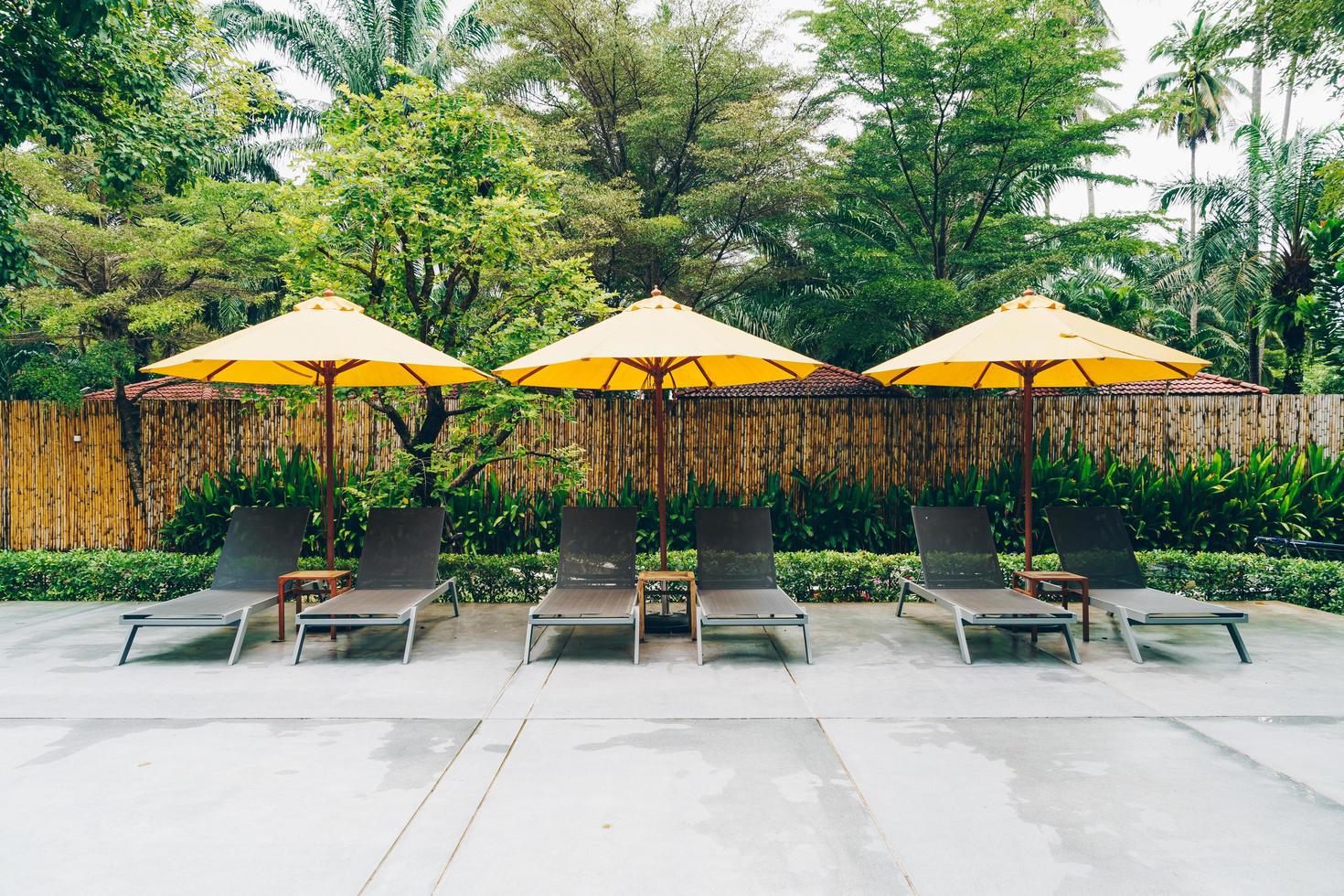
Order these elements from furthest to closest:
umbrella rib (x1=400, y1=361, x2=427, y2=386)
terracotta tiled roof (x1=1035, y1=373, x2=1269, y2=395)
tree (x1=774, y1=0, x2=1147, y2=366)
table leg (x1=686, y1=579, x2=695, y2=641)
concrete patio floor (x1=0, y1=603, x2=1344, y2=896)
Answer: terracotta tiled roof (x1=1035, y1=373, x2=1269, y2=395) < tree (x1=774, y1=0, x2=1147, y2=366) < umbrella rib (x1=400, y1=361, x2=427, y2=386) < table leg (x1=686, y1=579, x2=695, y2=641) < concrete patio floor (x1=0, y1=603, x2=1344, y2=896)

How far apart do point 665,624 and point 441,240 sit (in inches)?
143

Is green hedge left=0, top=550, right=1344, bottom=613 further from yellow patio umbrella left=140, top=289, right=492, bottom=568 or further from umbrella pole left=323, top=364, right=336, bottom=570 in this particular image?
yellow patio umbrella left=140, top=289, right=492, bottom=568

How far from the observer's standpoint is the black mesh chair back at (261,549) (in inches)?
244

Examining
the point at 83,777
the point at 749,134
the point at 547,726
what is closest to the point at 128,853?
the point at 83,777

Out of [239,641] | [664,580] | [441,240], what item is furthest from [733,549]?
[239,641]

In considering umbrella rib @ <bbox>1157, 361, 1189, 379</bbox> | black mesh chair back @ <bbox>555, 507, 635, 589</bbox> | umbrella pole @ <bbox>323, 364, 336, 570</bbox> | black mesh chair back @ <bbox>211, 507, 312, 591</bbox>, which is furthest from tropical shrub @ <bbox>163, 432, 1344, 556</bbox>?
umbrella rib @ <bbox>1157, 361, 1189, 379</bbox>

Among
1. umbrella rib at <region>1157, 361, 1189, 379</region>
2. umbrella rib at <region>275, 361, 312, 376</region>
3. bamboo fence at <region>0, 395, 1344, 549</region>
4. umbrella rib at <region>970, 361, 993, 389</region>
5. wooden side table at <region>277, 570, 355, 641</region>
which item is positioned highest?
umbrella rib at <region>275, 361, 312, 376</region>

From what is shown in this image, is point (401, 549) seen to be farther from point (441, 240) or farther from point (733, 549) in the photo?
point (733, 549)

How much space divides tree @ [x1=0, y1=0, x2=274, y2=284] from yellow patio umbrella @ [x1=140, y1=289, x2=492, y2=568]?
220 centimetres

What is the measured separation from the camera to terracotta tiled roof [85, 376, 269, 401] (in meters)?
8.32

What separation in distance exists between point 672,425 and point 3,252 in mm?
6268

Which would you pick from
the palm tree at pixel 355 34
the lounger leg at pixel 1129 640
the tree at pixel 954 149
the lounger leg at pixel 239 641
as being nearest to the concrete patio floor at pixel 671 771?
the lounger leg at pixel 1129 640

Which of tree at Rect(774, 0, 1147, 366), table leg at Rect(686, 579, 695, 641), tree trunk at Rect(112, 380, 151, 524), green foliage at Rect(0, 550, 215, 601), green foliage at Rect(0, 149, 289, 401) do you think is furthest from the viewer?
tree at Rect(774, 0, 1147, 366)

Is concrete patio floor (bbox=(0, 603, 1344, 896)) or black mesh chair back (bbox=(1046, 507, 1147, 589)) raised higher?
black mesh chair back (bbox=(1046, 507, 1147, 589))
